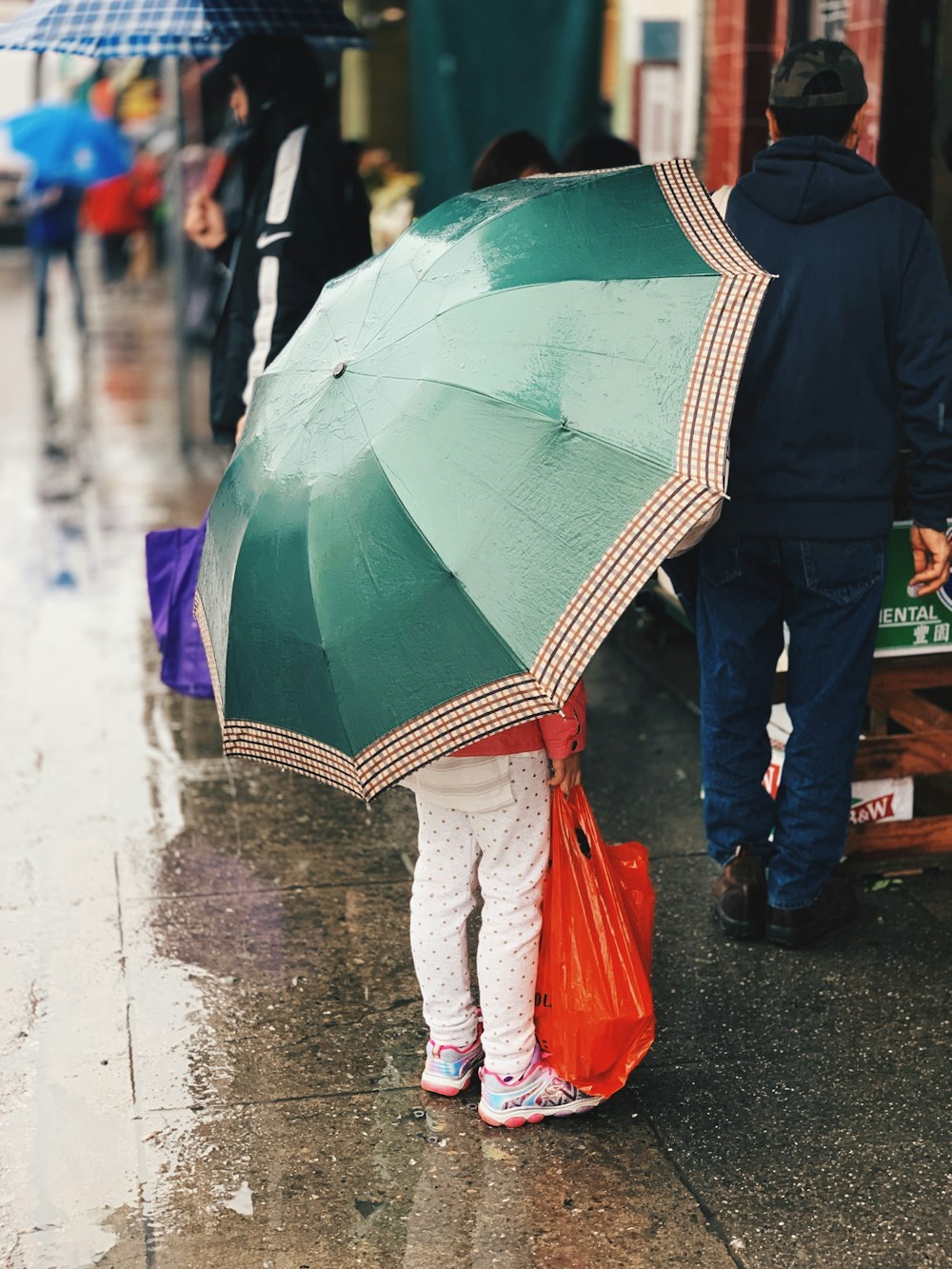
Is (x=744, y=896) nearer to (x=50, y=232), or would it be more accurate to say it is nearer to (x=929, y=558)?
(x=929, y=558)

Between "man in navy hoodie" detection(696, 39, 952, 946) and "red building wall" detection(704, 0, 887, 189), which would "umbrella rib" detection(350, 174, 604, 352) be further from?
"red building wall" detection(704, 0, 887, 189)

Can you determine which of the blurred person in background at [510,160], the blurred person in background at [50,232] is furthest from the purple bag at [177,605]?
the blurred person in background at [50,232]

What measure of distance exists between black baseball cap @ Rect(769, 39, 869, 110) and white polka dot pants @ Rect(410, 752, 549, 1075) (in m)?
1.71

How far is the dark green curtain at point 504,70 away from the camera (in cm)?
820

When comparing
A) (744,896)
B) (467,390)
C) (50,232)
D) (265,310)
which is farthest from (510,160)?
(50,232)

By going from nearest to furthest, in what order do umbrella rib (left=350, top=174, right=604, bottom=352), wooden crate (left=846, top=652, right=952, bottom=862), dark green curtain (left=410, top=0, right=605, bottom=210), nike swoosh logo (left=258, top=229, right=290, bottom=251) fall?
1. umbrella rib (left=350, top=174, right=604, bottom=352)
2. wooden crate (left=846, top=652, right=952, bottom=862)
3. nike swoosh logo (left=258, top=229, right=290, bottom=251)
4. dark green curtain (left=410, top=0, right=605, bottom=210)

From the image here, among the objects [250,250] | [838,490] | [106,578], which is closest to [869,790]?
[838,490]

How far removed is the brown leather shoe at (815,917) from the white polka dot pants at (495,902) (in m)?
1.01

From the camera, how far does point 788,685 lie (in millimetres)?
4035

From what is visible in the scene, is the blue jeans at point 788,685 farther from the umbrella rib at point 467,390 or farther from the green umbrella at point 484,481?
the umbrella rib at point 467,390

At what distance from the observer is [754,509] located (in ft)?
12.6

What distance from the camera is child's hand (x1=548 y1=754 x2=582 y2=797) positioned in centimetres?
325

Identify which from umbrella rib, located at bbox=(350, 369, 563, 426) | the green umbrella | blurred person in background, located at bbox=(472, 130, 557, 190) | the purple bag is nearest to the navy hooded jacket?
the green umbrella

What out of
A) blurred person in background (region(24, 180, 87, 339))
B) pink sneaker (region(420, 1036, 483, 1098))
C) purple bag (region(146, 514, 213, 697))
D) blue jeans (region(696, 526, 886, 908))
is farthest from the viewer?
blurred person in background (region(24, 180, 87, 339))
